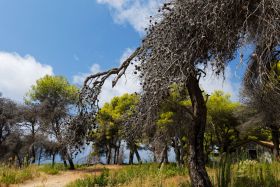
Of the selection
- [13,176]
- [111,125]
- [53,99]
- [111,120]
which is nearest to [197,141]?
[13,176]

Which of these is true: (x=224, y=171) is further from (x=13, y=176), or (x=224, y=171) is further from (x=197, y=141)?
(x=13, y=176)

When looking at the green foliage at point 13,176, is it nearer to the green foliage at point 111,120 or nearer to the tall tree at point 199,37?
the tall tree at point 199,37

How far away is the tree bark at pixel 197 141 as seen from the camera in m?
7.23

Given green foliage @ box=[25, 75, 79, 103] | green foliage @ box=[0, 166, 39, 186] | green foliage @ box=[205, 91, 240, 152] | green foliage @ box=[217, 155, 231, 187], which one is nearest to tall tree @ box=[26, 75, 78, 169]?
green foliage @ box=[25, 75, 79, 103]

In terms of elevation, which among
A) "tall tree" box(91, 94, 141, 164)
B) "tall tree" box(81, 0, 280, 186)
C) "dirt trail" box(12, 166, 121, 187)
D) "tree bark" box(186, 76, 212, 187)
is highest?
"tall tree" box(91, 94, 141, 164)

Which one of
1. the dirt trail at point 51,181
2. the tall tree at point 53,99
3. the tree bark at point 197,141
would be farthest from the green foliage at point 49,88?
the tree bark at point 197,141

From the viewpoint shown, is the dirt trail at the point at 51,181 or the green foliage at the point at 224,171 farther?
the dirt trail at the point at 51,181

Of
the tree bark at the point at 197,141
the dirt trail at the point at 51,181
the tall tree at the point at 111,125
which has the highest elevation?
the tall tree at the point at 111,125

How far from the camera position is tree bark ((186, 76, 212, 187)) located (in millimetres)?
7234

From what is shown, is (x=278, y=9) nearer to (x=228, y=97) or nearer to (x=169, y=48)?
(x=169, y=48)

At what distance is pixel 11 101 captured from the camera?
37.2 m

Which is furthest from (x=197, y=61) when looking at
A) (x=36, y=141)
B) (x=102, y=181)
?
(x=36, y=141)

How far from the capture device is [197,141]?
24.6 feet

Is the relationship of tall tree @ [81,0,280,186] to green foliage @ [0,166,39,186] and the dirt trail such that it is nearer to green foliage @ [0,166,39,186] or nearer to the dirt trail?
the dirt trail
